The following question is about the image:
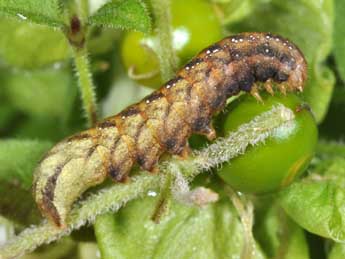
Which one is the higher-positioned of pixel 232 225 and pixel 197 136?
pixel 197 136

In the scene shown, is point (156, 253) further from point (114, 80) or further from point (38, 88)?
point (38, 88)

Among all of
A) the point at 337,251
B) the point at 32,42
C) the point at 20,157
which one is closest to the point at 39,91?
the point at 32,42

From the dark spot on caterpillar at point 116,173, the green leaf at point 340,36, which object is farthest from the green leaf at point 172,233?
the green leaf at point 340,36

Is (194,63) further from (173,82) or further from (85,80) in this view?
(85,80)

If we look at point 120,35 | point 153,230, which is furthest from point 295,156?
point 120,35

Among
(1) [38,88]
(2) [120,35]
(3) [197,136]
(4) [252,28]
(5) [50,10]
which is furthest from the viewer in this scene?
(1) [38,88]

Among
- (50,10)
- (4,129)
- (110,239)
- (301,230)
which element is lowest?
(4,129)
